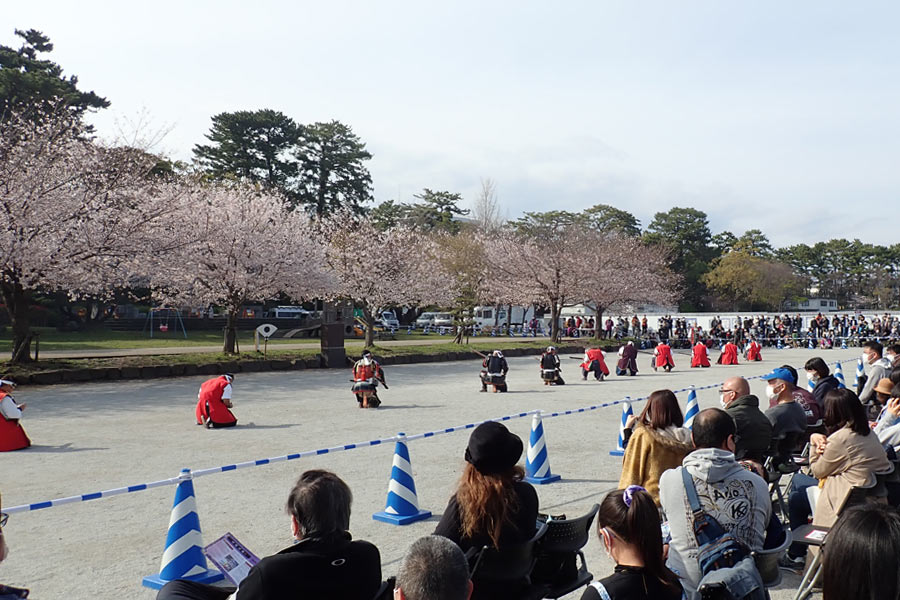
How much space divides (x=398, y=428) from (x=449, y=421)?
1.18 metres

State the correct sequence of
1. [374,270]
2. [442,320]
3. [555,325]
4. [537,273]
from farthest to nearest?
[442,320]
[537,273]
[555,325]
[374,270]

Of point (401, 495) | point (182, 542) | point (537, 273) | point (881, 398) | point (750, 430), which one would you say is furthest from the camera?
point (537, 273)

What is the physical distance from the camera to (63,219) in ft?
61.0

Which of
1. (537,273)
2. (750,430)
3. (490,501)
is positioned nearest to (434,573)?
(490,501)

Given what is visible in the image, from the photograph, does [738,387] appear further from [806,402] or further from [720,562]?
[720,562]

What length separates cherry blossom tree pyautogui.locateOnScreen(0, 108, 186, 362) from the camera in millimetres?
18094

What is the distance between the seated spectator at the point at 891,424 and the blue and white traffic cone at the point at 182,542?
5423 millimetres

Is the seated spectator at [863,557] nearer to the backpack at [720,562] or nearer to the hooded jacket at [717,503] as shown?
the backpack at [720,562]

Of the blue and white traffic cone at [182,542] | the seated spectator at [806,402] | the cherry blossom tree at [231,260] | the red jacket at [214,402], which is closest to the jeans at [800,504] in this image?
the seated spectator at [806,402]

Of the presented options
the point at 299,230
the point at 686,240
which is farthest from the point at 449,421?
the point at 686,240

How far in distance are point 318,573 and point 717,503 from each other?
206 cm

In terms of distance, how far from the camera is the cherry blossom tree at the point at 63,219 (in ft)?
59.4

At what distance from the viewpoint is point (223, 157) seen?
53.1 metres

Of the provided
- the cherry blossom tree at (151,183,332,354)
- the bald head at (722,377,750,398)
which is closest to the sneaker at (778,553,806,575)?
the bald head at (722,377,750,398)
